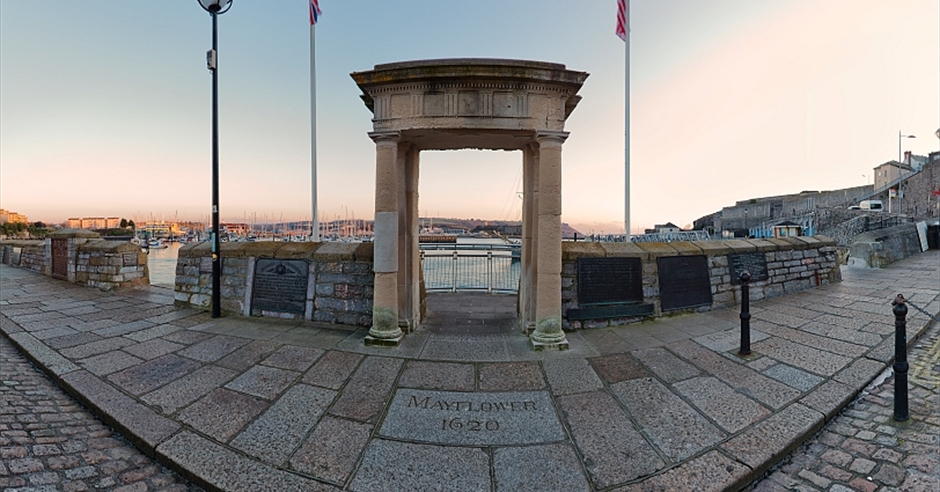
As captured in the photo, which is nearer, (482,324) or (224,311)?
(482,324)

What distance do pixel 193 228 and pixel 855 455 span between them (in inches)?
5056

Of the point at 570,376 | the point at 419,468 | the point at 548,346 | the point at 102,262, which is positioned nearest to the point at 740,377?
the point at 570,376

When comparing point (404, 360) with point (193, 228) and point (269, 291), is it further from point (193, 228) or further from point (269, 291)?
point (193, 228)

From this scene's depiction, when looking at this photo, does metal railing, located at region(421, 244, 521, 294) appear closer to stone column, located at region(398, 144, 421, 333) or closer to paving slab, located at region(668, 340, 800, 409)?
stone column, located at region(398, 144, 421, 333)

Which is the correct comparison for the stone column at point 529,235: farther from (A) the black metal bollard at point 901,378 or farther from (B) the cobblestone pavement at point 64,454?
(B) the cobblestone pavement at point 64,454

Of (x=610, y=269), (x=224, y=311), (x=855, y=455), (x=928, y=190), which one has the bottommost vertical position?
(x=855, y=455)

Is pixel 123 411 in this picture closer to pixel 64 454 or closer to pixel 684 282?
pixel 64 454

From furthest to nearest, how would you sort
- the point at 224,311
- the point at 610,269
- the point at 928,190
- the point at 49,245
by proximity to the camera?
the point at 928,190 → the point at 49,245 → the point at 224,311 → the point at 610,269

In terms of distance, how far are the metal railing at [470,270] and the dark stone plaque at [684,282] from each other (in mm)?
3280

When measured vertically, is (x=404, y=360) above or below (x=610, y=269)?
below

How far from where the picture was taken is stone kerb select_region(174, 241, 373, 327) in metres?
6.08

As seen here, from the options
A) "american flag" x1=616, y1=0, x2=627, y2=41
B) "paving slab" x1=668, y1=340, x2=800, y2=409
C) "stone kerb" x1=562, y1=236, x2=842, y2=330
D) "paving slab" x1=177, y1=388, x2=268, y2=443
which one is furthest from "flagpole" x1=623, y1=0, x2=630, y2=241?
"paving slab" x1=177, y1=388, x2=268, y2=443

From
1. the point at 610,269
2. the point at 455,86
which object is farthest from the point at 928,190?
the point at 455,86

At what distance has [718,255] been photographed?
7.26 metres
